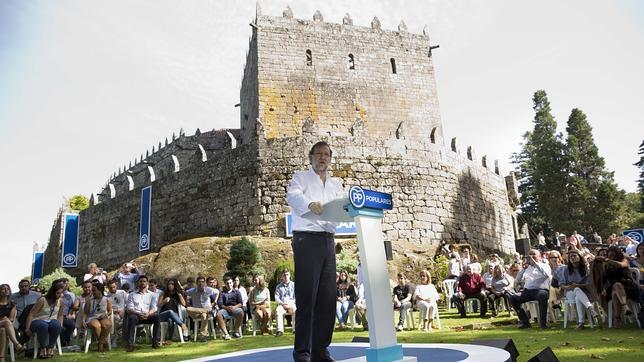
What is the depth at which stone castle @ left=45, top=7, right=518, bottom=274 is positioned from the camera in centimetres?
1694

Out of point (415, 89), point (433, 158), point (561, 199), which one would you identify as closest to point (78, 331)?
point (433, 158)

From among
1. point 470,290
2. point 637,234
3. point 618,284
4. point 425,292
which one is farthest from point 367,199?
point 637,234

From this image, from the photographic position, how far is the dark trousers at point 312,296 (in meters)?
3.86

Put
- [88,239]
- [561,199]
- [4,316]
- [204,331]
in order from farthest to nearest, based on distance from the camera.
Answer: [561,199] → [88,239] → [204,331] → [4,316]

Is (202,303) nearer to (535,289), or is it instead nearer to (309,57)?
(535,289)

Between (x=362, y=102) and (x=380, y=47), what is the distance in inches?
141

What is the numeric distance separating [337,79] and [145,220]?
1198 centimetres

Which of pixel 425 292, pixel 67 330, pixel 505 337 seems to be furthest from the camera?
pixel 425 292

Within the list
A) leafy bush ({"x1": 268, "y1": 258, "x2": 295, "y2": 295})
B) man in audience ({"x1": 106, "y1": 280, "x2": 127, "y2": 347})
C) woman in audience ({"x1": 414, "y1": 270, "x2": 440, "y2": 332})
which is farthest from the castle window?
man in audience ({"x1": 106, "y1": 280, "x2": 127, "y2": 347})

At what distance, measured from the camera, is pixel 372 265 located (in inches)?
144

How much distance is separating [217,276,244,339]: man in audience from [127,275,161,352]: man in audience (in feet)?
4.01

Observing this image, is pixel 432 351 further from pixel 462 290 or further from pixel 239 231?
pixel 239 231

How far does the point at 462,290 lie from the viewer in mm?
10883

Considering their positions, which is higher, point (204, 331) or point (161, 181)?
point (161, 181)
